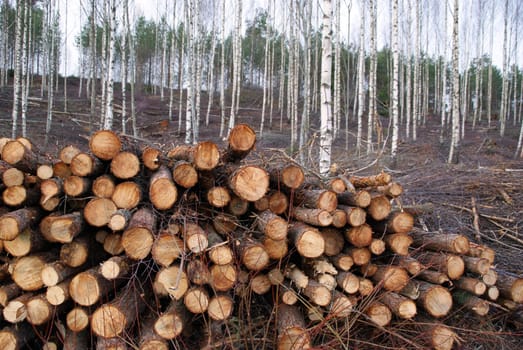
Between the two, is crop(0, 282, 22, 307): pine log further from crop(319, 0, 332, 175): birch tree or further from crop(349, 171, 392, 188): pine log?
Result: crop(319, 0, 332, 175): birch tree

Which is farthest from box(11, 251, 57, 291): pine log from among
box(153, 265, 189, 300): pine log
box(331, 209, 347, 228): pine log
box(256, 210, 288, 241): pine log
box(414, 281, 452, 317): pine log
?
box(414, 281, 452, 317): pine log

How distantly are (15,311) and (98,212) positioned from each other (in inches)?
35.0

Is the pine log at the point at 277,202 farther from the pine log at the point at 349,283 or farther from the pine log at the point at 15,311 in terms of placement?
the pine log at the point at 15,311

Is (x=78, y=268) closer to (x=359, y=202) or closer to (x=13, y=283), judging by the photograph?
(x=13, y=283)

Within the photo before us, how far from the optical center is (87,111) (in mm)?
20422

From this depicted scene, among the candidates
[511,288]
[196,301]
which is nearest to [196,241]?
[196,301]

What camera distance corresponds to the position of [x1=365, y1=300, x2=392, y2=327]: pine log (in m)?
2.82

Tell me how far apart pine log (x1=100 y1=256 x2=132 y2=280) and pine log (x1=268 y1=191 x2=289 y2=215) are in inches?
50.3

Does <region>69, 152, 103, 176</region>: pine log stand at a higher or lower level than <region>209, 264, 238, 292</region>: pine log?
higher

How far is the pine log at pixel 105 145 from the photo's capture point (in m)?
2.93

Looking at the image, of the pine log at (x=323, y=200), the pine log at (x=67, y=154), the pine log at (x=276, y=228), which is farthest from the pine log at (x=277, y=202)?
the pine log at (x=67, y=154)

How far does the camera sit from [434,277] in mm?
3053

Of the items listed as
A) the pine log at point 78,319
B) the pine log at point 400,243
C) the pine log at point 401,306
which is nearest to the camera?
the pine log at point 78,319

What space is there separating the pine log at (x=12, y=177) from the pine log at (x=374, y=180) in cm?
333
